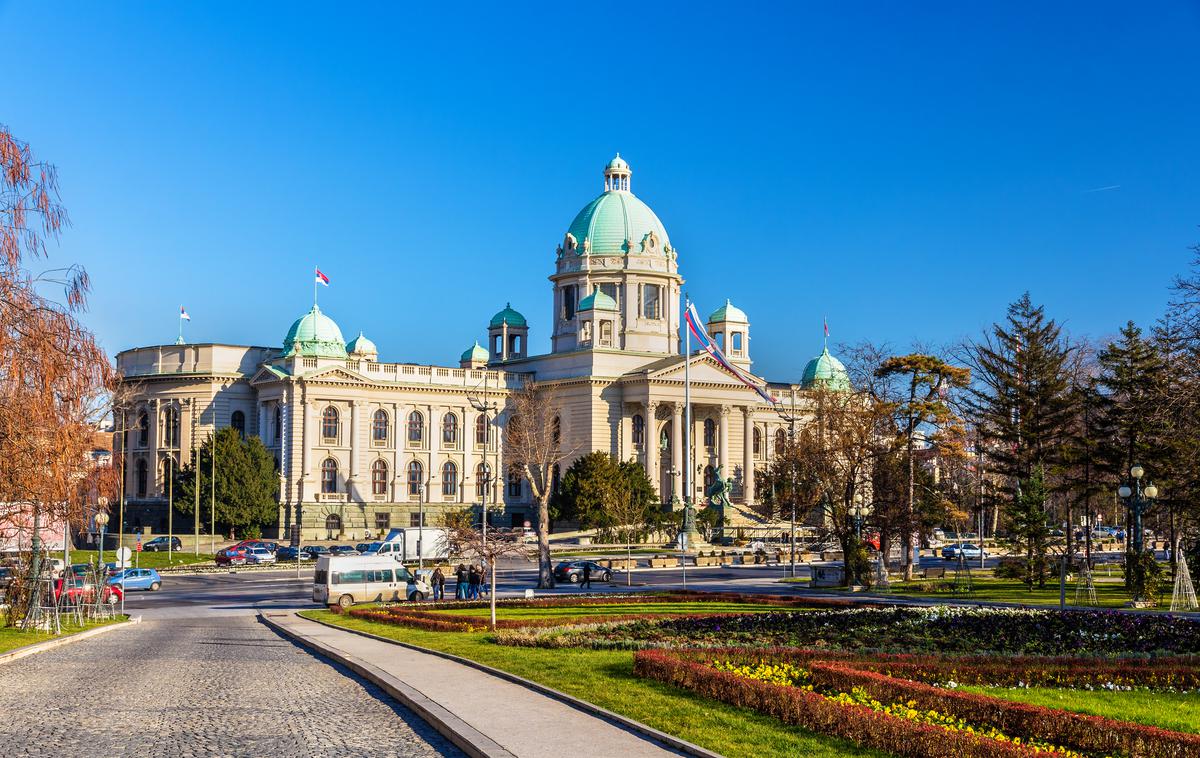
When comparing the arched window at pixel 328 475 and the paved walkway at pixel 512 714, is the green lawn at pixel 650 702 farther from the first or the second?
the arched window at pixel 328 475

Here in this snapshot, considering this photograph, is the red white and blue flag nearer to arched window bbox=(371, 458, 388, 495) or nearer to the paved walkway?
arched window bbox=(371, 458, 388, 495)

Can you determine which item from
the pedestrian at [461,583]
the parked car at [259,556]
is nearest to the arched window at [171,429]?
the parked car at [259,556]

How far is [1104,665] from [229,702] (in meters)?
13.8

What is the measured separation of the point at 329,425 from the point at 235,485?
42.9ft

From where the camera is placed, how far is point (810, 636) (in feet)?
88.5

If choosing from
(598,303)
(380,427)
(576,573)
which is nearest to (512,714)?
(576,573)

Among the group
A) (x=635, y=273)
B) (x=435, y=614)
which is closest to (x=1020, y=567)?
(x=435, y=614)

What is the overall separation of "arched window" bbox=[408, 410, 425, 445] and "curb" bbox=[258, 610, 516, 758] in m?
89.7

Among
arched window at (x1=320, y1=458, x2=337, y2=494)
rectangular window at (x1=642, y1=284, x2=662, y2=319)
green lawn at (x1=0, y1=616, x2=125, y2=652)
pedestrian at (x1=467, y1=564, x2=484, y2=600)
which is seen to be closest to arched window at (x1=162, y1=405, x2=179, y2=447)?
arched window at (x1=320, y1=458, x2=337, y2=494)

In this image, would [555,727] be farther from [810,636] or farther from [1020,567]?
[1020,567]

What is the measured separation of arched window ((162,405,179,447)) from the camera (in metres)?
113

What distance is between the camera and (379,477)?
116 m

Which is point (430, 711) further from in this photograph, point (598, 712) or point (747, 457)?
point (747, 457)

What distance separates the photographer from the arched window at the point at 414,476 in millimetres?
117938
